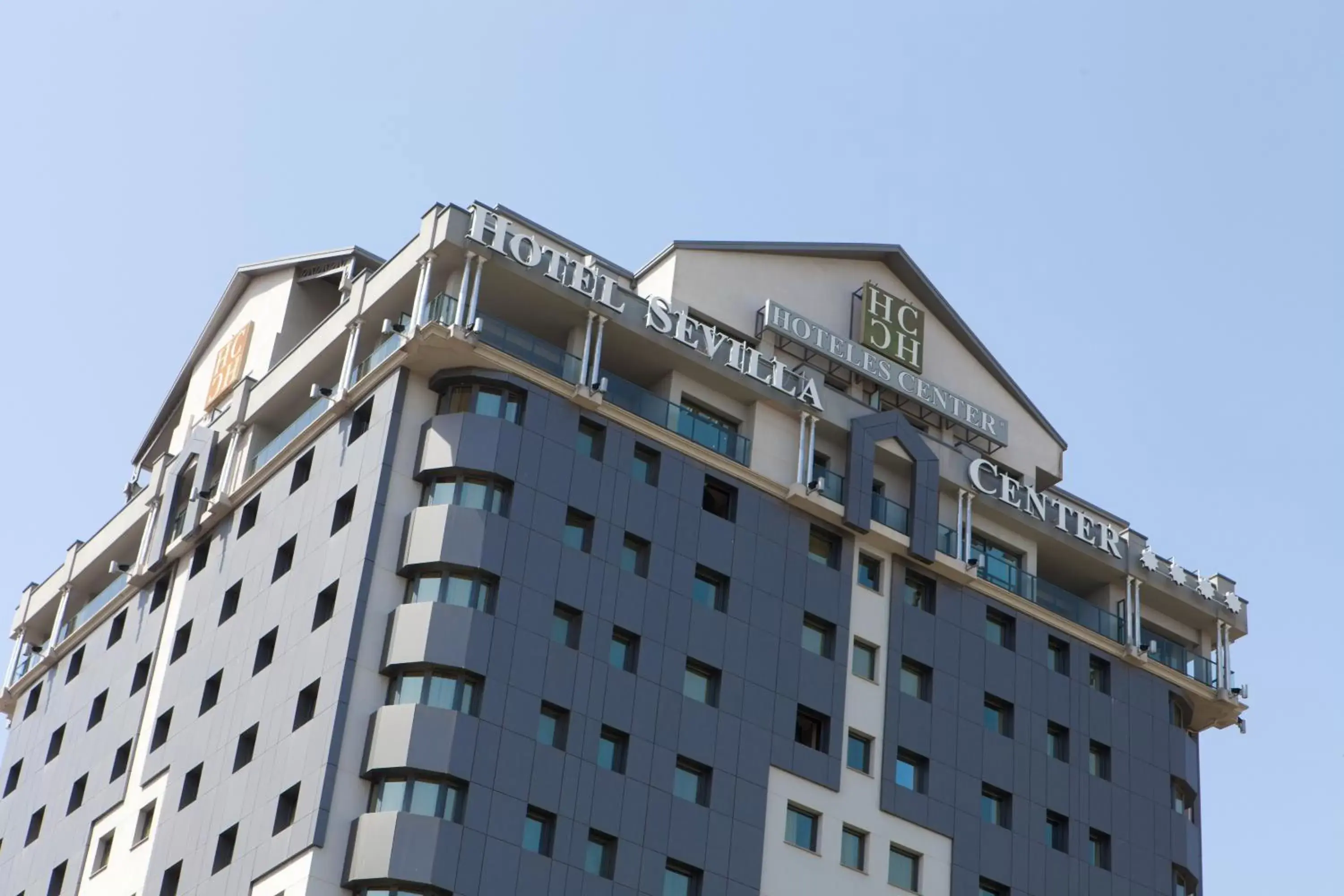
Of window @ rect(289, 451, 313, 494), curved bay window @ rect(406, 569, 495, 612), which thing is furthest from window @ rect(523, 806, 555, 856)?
window @ rect(289, 451, 313, 494)

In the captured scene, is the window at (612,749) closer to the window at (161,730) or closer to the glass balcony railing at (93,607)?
the window at (161,730)

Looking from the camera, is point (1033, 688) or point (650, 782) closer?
point (650, 782)

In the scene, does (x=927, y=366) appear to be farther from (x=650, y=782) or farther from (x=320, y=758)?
(x=320, y=758)

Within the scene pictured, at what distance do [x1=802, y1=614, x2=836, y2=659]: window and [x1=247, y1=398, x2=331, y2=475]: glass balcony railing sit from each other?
1494 cm

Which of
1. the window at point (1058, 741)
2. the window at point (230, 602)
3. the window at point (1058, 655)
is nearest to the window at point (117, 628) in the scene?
the window at point (230, 602)

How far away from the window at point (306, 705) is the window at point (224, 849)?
341 cm

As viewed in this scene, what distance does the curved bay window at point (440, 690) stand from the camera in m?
57.2

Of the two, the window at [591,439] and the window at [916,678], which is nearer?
the window at [591,439]

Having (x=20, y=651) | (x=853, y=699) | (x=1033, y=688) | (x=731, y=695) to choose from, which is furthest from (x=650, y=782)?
(x=20, y=651)

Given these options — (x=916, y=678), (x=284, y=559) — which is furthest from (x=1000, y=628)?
(x=284, y=559)

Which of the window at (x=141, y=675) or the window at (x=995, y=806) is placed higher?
the window at (x=141, y=675)

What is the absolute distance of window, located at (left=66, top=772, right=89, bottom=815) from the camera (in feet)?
234

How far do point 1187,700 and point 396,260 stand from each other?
29011mm

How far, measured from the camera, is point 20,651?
83562 millimetres
